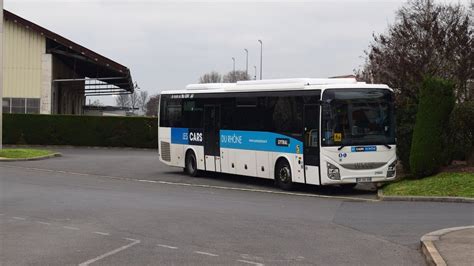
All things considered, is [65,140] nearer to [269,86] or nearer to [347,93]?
[269,86]

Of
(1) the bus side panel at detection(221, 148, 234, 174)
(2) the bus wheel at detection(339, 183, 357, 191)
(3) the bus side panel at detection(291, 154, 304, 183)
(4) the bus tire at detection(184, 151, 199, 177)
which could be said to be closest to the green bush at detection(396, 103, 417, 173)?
(2) the bus wheel at detection(339, 183, 357, 191)

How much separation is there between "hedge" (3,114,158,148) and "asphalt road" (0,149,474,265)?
22690mm

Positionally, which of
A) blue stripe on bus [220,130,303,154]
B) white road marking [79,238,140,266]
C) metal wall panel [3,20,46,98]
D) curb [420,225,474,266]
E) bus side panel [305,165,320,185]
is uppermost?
metal wall panel [3,20,46,98]

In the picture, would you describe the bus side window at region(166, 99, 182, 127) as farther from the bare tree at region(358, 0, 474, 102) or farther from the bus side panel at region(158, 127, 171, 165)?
the bare tree at region(358, 0, 474, 102)

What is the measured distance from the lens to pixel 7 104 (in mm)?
47281

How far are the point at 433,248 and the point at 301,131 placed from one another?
9409mm

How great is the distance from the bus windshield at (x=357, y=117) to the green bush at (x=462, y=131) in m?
2.36

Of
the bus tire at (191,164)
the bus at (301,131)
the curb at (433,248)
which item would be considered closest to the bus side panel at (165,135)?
the bus tire at (191,164)

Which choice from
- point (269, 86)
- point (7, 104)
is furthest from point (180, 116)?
point (7, 104)

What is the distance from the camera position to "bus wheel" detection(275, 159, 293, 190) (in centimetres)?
1886

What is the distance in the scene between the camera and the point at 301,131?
59.9ft

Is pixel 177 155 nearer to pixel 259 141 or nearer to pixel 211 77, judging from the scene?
pixel 259 141

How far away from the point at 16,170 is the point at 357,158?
43.1 feet

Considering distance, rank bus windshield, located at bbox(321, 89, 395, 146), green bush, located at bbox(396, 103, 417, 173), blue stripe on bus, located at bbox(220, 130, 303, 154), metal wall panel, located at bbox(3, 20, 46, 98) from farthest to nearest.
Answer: metal wall panel, located at bbox(3, 20, 46, 98), green bush, located at bbox(396, 103, 417, 173), blue stripe on bus, located at bbox(220, 130, 303, 154), bus windshield, located at bbox(321, 89, 395, 146)
